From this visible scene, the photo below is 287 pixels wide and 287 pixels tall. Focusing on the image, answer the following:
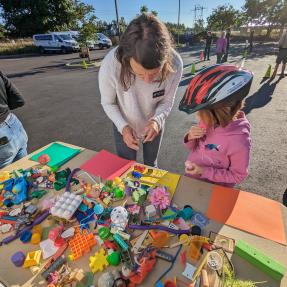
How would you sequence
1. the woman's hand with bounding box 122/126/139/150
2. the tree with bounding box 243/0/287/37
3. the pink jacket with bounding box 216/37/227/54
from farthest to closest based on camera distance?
1. the tree with bounding box 243/0/287/37
2. the pink jacket with bounding box 216/37/227/54
3. the woman's hand with bounding box 122/126/139/150

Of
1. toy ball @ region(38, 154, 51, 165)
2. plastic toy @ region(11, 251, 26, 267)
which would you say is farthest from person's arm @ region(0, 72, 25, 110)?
plastic toy @ region(11, 251, 26, 267)

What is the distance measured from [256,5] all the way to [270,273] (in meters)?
36.7

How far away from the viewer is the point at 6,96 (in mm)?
1667

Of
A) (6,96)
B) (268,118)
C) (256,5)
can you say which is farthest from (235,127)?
(256,5)

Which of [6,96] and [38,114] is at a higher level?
[6,96]

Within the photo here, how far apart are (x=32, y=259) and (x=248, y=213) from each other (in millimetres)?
995

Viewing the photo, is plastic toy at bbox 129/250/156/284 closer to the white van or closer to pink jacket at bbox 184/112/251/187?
pink jacket at bbox 184/112/251/187

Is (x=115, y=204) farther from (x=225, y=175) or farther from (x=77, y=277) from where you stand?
(x=225, y=175)

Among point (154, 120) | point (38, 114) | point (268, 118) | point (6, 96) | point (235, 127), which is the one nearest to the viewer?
point (235, 127)

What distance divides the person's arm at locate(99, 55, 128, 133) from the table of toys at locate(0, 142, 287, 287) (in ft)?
1.20

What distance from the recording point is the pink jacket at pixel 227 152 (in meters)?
1.22

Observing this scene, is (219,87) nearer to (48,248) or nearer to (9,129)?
(48,248)

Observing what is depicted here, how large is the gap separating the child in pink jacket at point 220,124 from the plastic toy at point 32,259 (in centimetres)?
90

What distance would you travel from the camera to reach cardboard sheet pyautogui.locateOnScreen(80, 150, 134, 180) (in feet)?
4.57
